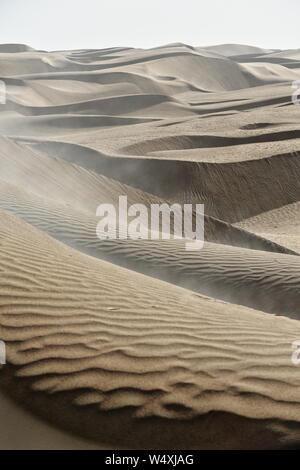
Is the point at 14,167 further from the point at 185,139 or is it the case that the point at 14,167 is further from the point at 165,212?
the point at 185,139

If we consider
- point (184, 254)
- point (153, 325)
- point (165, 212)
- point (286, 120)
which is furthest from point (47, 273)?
point (286, 120)

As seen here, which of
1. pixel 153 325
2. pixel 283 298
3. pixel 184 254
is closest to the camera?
pixel 153 325

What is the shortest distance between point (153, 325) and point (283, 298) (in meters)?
3.11

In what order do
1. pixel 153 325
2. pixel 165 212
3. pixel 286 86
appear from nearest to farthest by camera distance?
pixel 153 325 < pixel 165 212 < pixel 286 86

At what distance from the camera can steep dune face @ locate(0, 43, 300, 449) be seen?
305cm

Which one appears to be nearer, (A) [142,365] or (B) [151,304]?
(A) [142,365]

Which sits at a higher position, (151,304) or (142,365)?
(151,304)

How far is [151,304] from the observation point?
445cm

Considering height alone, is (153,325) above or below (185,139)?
below

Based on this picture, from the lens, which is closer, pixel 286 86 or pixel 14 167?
pixel 14 167

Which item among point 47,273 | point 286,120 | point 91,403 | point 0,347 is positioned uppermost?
point 286,120

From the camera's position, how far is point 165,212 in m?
12.4

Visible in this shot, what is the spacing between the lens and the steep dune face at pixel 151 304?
Answer: 305 cm

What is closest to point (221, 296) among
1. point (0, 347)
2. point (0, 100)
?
point (0, 347)
